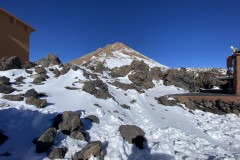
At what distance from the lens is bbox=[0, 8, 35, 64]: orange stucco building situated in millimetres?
11438

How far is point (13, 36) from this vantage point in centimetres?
1238

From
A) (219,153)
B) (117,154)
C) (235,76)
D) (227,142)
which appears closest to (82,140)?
(117,154)

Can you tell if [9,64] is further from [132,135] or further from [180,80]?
[180,80]

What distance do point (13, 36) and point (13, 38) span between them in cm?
18

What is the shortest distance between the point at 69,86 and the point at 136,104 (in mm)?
4354

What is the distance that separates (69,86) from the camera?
8461 mm

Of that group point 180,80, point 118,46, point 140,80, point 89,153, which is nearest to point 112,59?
point 118,46

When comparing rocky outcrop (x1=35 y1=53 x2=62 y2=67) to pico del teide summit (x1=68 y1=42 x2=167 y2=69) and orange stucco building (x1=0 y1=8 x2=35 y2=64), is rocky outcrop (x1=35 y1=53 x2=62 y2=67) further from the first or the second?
A: pico del teide summit (x1=68 y1=42 x2=167 y2=69)

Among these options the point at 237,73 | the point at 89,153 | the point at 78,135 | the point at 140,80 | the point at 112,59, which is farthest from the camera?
the point at 112,59

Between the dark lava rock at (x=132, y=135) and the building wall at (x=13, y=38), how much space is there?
1224 cm

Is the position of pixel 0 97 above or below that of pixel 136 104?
above

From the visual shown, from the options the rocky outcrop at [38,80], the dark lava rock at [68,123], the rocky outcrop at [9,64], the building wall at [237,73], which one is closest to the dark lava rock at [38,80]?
the rocky outcrop at [38,80]

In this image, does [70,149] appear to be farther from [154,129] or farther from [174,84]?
[174,84]

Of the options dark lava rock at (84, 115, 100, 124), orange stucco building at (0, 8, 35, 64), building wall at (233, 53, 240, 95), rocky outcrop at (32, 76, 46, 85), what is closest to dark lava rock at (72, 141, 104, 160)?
dark lava rock at (84, 115, 100, 124)
